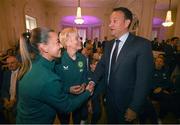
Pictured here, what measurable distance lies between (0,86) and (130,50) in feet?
7.02

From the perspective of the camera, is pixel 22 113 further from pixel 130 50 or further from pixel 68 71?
pixel 130 50

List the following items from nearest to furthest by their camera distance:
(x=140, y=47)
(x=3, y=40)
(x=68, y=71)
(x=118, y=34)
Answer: (x=140, y=47)
(x=118, y=34)
(x=68, y=71)
(x=3, y=40)

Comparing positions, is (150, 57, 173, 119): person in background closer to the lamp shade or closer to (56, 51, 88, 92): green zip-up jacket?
the lamp shade

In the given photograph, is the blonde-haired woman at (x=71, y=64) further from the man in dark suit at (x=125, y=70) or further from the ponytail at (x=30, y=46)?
the ponytail at (x=30, y=46)

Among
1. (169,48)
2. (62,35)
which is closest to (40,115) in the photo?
(62,35)

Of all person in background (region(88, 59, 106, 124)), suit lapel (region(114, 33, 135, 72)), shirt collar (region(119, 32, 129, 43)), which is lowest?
person in background (region(88, 59, 106, 124))

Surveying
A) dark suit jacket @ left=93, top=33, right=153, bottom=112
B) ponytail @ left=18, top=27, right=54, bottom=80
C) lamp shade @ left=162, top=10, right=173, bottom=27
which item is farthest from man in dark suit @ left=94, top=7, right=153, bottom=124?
lamp shade @ left=162, top=10, right=173, bottom=27

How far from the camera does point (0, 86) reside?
248cm

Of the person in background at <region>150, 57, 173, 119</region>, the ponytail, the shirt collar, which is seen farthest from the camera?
the person in background at <region>150, 57, 173, 119</region>

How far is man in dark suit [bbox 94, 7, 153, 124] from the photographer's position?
1.51m

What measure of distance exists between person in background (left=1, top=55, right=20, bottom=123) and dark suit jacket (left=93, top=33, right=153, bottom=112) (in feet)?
5.30

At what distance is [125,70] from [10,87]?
196 centimetres

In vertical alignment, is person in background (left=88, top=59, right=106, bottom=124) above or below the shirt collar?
below

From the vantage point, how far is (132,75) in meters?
1.59
